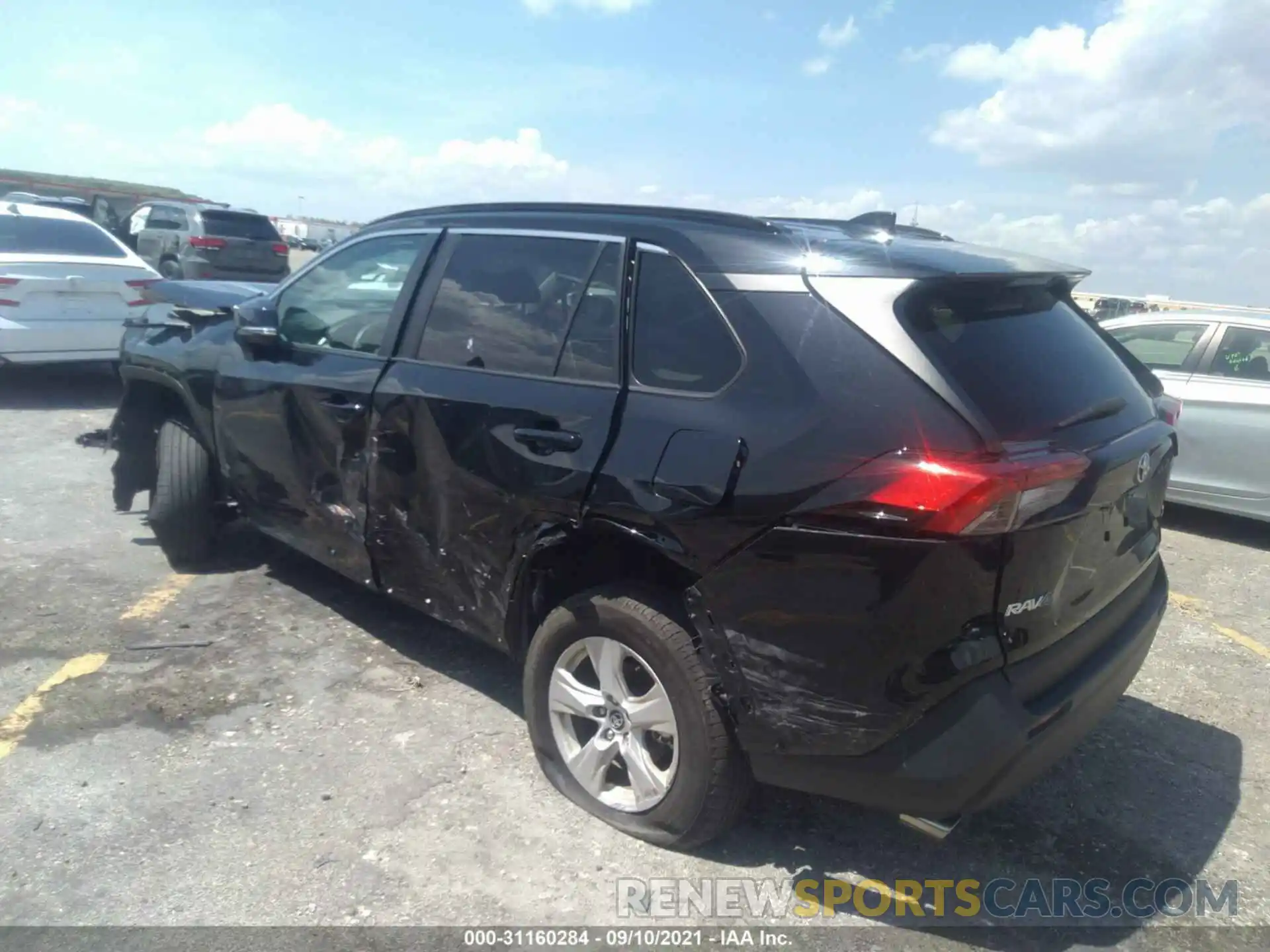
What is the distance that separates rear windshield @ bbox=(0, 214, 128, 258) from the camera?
887 centimetres

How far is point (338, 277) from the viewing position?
435 centimetres

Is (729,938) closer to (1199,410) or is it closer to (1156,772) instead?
(1156,772)

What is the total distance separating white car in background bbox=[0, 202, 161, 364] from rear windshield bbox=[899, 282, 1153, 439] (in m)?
7.20

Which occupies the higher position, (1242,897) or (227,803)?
(1242,897)

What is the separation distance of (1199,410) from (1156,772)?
13.5 feet

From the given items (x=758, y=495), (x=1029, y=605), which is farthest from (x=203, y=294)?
(x=1029, y=605)

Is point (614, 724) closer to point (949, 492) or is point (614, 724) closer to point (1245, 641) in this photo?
point (949, 492)

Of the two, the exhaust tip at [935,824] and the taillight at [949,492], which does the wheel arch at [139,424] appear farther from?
the exhaust tip at [935,824]

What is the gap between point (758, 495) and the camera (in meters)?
2.55

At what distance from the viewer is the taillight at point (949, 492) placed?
2.34 m

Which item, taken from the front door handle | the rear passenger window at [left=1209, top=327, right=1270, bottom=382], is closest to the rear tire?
the front door handle

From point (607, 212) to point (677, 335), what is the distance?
685 millimetres

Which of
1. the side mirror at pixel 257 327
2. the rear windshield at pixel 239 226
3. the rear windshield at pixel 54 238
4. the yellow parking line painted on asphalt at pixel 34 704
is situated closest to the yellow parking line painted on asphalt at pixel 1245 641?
the side mirror at pixel 257 327

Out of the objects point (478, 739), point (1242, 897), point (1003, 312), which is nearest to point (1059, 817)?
point (1242, 897)
